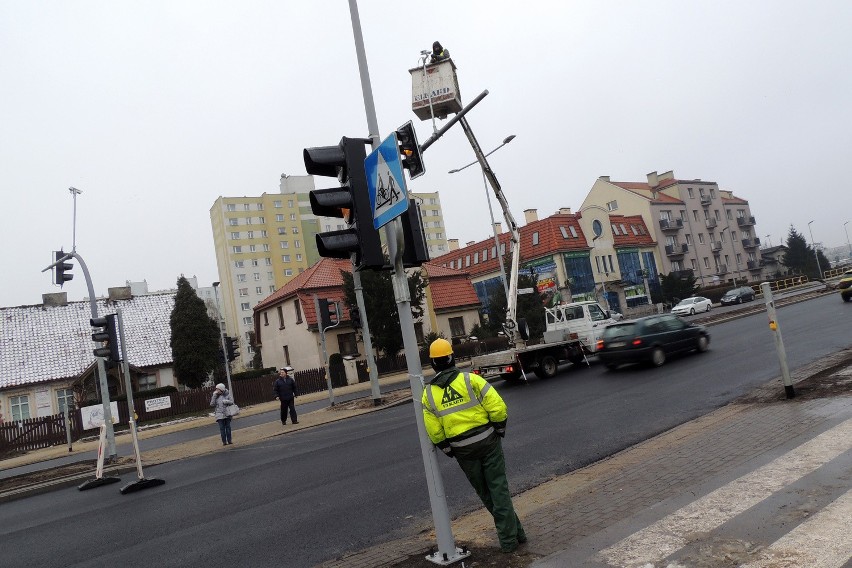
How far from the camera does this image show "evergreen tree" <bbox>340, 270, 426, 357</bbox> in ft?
105

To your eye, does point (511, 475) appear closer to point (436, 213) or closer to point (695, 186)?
point (695, 186)

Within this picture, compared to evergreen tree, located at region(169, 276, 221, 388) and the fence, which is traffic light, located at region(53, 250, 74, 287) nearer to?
the fence

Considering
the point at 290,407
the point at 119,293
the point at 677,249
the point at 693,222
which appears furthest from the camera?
the point at 693,222

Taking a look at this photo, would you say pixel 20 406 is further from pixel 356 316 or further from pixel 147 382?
pixel 356 316

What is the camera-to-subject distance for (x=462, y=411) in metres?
4.63

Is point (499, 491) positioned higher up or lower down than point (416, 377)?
lower down

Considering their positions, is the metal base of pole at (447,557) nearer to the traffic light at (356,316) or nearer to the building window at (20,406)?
the traffic light at (356,316)

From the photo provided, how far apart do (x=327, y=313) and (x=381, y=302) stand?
455 inches

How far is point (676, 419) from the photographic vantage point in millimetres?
9453

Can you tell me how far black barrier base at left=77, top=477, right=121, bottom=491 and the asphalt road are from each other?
0.26 meters

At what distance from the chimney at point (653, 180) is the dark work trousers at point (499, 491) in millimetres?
76402

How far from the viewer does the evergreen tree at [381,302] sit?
32.1m

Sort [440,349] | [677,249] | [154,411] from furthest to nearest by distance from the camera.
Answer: [677,249] → [154,411] → [440,349]

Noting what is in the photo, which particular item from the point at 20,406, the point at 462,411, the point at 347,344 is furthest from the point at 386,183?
the point at 20,406
